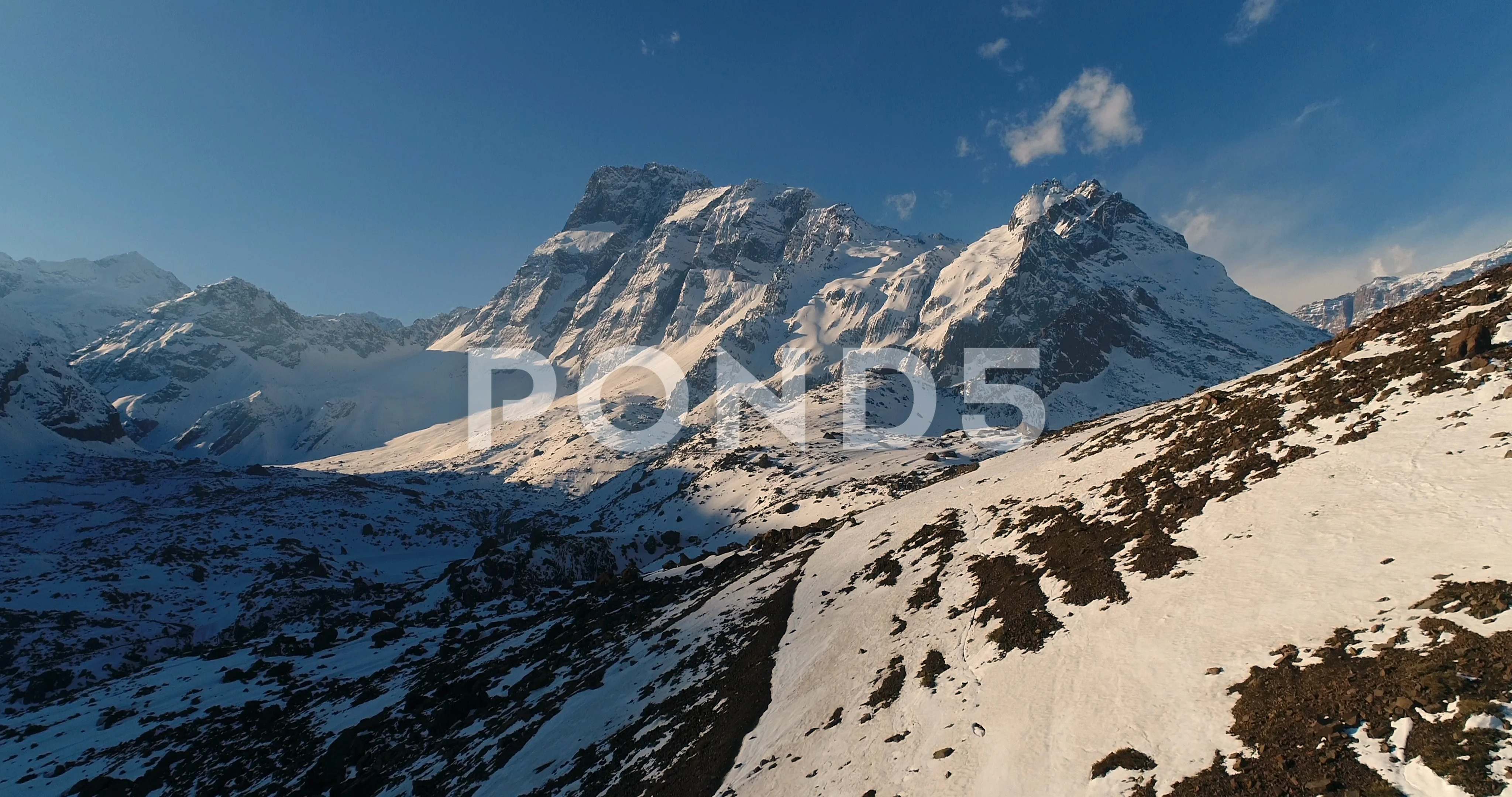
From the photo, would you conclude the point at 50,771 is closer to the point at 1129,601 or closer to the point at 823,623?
the point at 823,623

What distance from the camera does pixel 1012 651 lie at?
18734 millimetres

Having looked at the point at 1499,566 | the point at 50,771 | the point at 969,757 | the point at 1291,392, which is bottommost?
the point at 50,771

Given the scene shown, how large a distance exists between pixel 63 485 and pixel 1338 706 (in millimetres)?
198770

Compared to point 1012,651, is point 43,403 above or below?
above

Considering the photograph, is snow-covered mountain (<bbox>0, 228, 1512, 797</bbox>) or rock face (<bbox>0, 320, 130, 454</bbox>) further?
rock face (<bbox>0, 320, 130, 454</bbox>)

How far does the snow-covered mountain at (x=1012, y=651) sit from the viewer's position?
469 inches

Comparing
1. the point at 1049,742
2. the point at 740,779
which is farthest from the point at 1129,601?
the point at 740,779

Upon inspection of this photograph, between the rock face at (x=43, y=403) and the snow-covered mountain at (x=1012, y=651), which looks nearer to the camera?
the snow-covered mountain at (x=1012, y=651)

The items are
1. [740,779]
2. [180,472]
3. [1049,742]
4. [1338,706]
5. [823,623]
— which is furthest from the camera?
[180,472]

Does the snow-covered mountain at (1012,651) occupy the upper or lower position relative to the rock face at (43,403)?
lower

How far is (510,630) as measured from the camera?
51.2 metres

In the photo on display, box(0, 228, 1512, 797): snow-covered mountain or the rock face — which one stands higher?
the rock face

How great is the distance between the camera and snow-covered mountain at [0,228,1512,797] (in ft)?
39.1

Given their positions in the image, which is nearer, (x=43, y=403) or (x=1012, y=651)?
(x=1012, y=651)
